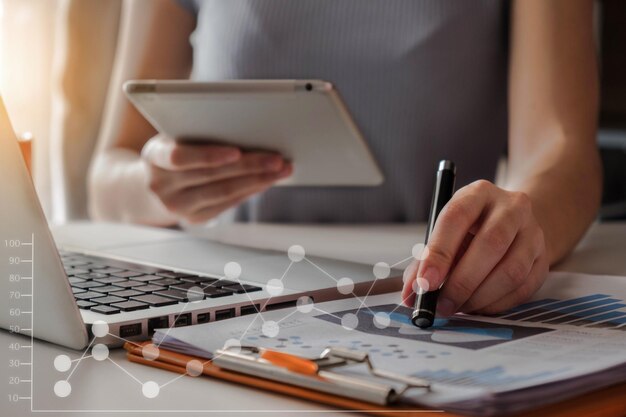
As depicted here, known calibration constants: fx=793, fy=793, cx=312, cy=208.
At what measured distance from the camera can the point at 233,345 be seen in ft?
1.40

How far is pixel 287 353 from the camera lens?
1.35 ft

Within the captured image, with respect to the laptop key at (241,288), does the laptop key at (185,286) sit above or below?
above

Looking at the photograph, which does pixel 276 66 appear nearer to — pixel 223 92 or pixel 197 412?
pixel 223 92

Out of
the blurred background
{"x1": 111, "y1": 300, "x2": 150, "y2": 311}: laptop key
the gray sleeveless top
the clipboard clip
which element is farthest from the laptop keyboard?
the blurred background

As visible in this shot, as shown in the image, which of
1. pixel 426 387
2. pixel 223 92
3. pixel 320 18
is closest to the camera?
pixel 426 387

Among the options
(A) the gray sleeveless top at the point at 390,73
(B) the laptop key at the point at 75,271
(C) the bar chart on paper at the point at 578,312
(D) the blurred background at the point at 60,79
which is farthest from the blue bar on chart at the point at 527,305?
(D) the blurred background at the point at 60,79

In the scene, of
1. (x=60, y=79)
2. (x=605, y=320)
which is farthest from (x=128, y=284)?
(x=60, y=79)

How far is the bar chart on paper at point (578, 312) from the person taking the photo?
50cm

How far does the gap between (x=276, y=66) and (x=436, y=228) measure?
0.71 metres

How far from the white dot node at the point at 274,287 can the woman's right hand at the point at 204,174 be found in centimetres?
31

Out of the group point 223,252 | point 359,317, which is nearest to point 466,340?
point 359,317

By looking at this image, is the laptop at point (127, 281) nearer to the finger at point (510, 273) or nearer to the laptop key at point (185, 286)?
the laptop key at point (185, 286)

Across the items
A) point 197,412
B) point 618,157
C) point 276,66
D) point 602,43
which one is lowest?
point 197,412

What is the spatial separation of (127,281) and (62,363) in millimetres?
128
